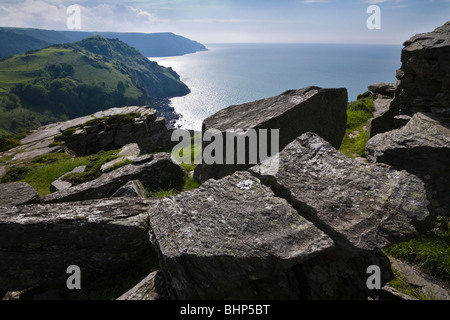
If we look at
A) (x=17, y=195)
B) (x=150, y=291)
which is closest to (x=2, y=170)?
(x=17, y=195)

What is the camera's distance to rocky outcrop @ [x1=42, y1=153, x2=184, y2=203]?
12953 mm

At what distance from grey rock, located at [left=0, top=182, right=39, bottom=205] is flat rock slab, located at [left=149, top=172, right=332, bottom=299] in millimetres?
8756

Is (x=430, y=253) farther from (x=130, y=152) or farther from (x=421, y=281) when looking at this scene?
(x=130, y=152)

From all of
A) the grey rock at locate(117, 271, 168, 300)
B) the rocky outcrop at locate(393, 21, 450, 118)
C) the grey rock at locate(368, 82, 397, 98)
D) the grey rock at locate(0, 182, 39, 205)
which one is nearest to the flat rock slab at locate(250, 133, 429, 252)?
the grey rock at locate(117, 271, 168, 300)

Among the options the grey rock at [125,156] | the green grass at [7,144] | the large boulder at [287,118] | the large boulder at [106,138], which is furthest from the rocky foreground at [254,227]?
the green grass at [7,144]

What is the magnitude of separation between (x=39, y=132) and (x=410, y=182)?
49830mm

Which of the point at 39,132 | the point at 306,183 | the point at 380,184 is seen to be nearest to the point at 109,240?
the point at 306,183

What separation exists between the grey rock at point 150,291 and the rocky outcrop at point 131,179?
7481 mm

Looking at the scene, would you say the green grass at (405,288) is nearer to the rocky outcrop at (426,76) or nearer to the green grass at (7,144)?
the rocky outcrop at (426,76)

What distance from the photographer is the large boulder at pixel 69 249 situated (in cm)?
790

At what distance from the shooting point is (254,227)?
20.7 feet

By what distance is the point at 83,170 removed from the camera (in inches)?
763
